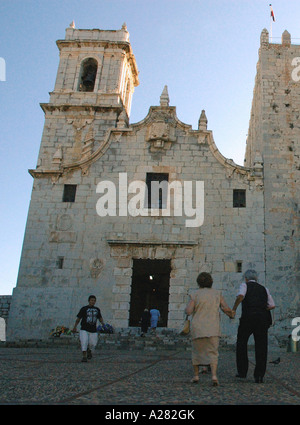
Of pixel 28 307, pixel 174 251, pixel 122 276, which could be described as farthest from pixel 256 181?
pixel 28 307

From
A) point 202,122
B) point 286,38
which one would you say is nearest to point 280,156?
point 202,122

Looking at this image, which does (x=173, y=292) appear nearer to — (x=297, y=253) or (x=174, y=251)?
(x=174, y=251)

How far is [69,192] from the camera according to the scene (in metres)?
17.5

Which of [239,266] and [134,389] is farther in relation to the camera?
[239,266]

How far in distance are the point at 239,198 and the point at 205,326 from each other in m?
12.2

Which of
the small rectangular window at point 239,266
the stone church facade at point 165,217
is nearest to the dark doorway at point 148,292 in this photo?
the stone church facade at point 165,217

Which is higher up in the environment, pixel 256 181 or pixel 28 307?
pixel 256 181

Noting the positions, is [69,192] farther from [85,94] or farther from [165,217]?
[85,94]

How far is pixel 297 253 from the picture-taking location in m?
15.8

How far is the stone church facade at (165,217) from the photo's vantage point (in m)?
15.6

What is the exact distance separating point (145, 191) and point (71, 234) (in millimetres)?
3669

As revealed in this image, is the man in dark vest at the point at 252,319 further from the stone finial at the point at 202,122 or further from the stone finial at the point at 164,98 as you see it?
the stone finial at the point at 164,98
